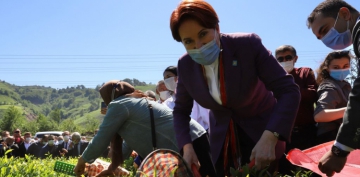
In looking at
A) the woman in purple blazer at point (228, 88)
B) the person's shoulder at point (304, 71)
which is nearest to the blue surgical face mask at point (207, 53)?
the woman in purple blazer at point (228, 88)

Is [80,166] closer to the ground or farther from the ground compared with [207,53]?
closer to the ground

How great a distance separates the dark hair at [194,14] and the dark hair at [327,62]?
222 cm

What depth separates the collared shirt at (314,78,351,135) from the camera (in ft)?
13.5

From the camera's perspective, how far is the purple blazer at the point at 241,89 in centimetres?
252

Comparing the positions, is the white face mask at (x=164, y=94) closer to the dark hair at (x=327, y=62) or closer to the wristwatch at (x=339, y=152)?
the dark hair at (x=327, y=62)

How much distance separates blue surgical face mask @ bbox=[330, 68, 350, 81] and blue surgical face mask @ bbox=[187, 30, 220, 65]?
2.18m

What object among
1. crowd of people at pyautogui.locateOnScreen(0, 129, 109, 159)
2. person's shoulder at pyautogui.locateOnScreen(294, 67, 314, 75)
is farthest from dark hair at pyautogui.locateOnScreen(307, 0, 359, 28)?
crowd of people at pyautogui.locateOnScreen(0, 129, 109, 159)

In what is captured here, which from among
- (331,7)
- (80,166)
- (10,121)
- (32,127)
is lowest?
(32,127)

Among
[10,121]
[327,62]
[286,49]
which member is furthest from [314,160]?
[10,121]

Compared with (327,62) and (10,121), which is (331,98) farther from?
(10,121)

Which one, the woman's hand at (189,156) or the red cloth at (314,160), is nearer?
the woman's hand at (189,156)

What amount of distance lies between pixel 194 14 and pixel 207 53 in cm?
27

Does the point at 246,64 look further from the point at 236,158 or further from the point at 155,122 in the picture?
the point at 155,122

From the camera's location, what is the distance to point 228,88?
2.66m
